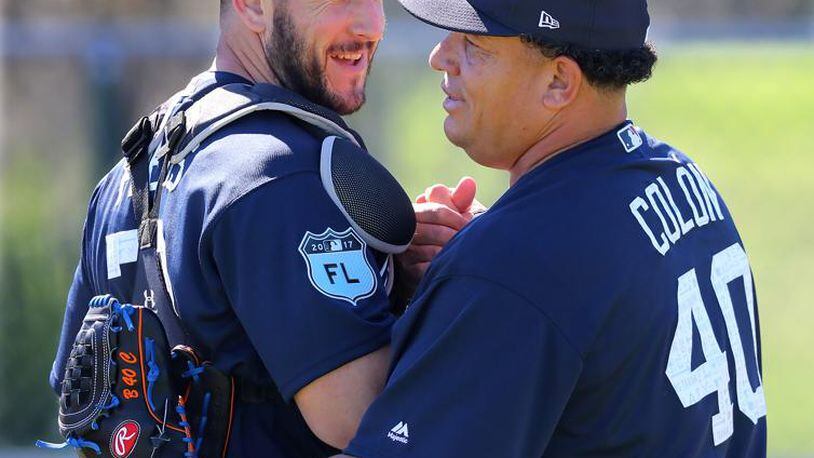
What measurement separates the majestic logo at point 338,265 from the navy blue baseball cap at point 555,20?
49 centimetres

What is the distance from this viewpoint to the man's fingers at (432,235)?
2.88m

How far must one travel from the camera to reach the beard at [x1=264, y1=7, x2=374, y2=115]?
120 inches

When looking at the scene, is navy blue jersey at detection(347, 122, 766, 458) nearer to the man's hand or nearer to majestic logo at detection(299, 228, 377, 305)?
majestic logo at detection(299, 228, 377, 305)

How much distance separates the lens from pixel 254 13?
10.1 feet

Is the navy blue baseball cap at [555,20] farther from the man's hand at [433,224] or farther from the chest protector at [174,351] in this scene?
the man's hand at [433,224]

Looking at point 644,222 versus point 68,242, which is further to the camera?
point 68,242

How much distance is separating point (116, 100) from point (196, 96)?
3.29 metres

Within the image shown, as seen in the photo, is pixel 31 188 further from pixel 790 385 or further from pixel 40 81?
pixel 790 385

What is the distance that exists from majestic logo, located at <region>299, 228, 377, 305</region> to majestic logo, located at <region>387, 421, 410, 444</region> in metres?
0.32

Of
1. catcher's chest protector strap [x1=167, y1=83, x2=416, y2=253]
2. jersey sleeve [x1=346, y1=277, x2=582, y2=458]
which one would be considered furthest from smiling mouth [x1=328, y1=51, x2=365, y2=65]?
jersey sleeve [x1=346, y1=277, x2=582, y2=458]

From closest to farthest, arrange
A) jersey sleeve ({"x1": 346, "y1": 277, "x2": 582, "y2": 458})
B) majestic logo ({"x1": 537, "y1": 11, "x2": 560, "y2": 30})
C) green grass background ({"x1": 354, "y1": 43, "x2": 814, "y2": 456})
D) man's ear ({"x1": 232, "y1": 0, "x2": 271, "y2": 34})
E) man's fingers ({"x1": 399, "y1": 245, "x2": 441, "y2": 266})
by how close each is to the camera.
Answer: jersey sleeve ({"x1": 346, "y1": 277, "x2": 582, "y2": 458})
majestic logo ({"x1": 537, "y1": 11, "x2": 560, "y2": 30})
man's fingers ({"x1": 399, "y1": 245, "x2": 441, "y2": 266})
man's ear ({"x1": 232, "y1": 0, "x2": 271, "y2": 34})
green grass background ({"x1": 354, "y1": 43, "x2": 814, "y2": 456})

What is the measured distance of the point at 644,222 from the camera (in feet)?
7.90

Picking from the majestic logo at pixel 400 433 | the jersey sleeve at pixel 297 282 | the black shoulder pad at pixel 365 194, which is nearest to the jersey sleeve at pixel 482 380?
the majestic logo at pixel 400 433

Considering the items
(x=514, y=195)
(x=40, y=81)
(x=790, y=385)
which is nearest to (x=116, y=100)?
(x=40, y=81)
